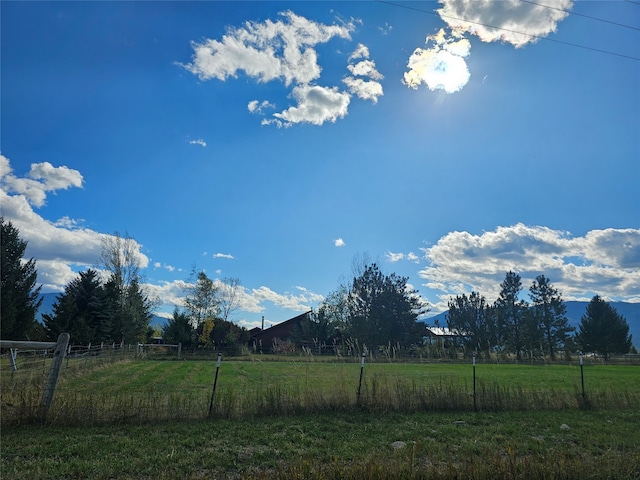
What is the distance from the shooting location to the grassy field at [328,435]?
203 inches

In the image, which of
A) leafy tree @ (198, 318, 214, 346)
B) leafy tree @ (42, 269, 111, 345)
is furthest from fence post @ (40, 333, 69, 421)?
leafy tree @ (198, 318, 214, 346)

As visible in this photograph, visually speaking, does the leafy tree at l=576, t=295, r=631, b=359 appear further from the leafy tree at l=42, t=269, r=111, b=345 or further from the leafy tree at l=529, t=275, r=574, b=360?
the leafy tree at l=42, t=269, r=111, b=345

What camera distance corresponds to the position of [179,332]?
4972 cm

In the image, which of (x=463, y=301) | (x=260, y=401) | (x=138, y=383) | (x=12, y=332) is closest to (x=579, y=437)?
(x=260, y=401)

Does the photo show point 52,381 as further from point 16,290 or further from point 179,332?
point 179,332

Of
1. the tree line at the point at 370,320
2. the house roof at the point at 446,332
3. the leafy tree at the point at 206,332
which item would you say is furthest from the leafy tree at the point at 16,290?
the house roof at the point at 446,332

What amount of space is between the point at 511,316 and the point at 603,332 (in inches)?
469

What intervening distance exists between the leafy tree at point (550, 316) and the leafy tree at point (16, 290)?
201ft

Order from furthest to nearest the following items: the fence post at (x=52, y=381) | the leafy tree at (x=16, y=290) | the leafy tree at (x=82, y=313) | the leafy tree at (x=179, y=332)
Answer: the leafy tree at (x=179, y=332)
the leafy tree at (x=82, y=313)
the leafy tree at (x=16, y=290)
the fence post at (x=52, y=381)

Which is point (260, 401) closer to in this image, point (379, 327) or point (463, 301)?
point (379, 327)

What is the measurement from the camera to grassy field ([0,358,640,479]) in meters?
5.16

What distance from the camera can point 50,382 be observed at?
25.1ft

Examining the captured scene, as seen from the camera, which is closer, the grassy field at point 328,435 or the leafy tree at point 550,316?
the grassy field at point 328,435

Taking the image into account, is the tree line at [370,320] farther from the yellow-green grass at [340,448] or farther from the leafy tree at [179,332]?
the yellow-green grass at [340,448]
